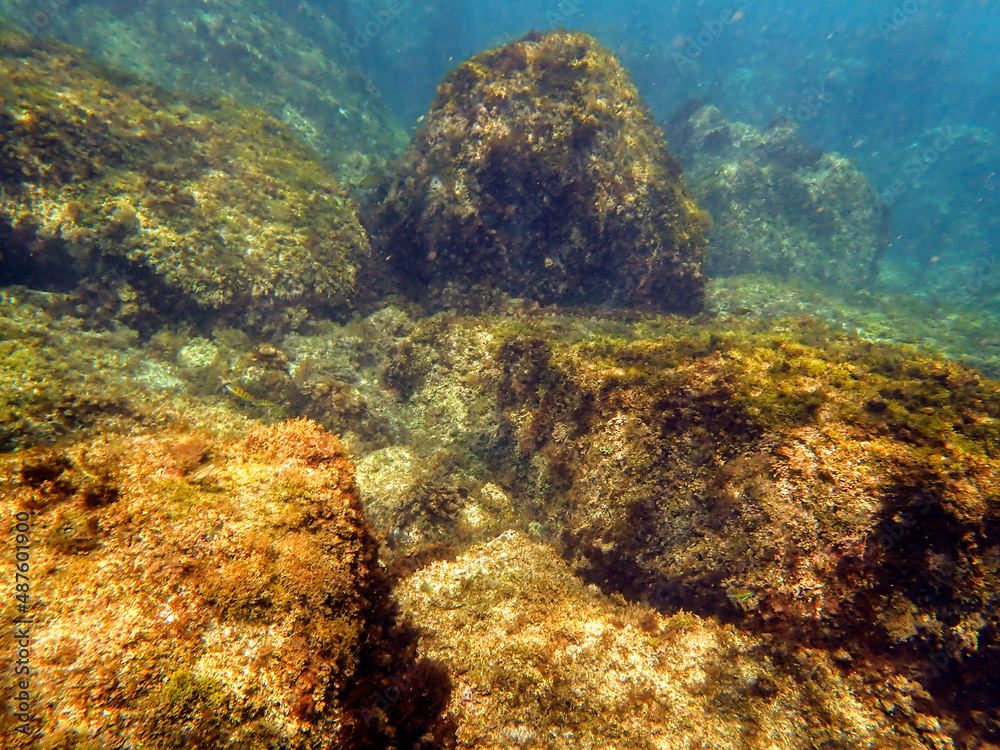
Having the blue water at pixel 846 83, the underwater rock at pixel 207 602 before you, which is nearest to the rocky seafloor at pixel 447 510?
the underwater rock at pixel 207 602

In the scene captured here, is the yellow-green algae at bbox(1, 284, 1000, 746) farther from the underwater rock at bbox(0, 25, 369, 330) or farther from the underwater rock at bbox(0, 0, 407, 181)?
the underwater rock at bbox(0, 0, 407, 181)

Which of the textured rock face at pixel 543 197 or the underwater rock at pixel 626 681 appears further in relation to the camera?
the textured rock face at pixel 543 197

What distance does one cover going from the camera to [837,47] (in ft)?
105

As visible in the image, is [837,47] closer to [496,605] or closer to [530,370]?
[530,370]

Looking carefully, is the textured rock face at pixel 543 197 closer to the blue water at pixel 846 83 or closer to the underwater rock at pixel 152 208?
the underwater rock at pixel 152 208

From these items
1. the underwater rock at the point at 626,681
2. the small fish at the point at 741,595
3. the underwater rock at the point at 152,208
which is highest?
the underwater rock at the point at 152,208

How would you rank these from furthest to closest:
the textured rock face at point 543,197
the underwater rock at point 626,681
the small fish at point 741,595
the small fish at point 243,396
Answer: the textured rock face at point 543,197 → the small fish at point 243,396 → the small fish at point 741,595 → the underwater rock at point 626,681

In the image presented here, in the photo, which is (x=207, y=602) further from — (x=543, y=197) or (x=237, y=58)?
(x=237, y=58)

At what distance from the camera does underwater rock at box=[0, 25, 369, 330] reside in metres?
7.34

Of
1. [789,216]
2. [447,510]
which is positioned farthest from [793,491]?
[789,216]

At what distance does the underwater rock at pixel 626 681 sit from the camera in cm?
333

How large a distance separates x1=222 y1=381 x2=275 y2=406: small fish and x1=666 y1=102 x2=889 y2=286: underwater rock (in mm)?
14820

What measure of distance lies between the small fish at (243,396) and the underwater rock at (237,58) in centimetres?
929

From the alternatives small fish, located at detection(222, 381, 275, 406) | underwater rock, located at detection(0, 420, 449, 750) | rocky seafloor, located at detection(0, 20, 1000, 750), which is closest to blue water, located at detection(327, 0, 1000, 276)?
rocky seafloor, located at detection(0, 20, 1000, 750)
